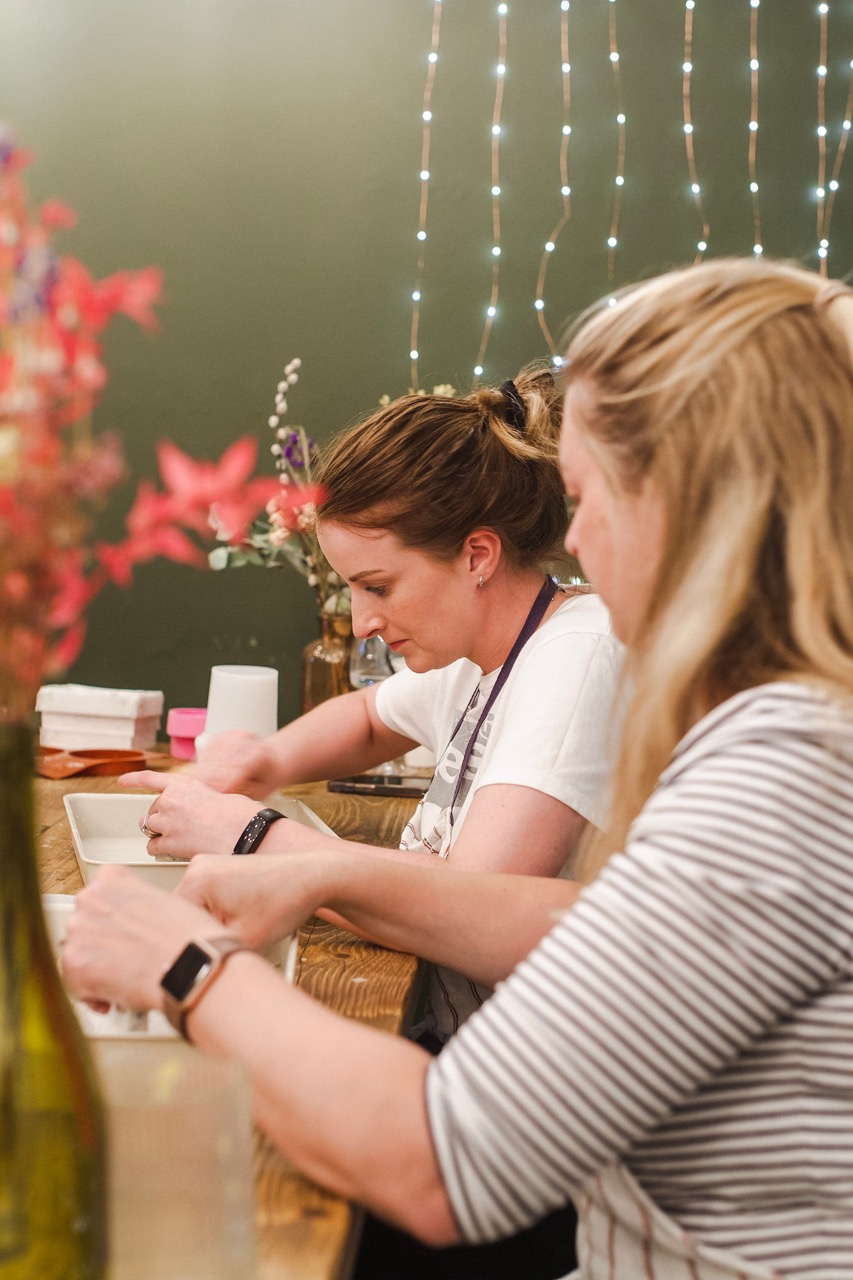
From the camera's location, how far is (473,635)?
1.59m

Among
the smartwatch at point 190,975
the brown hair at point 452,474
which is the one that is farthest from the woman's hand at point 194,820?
the smartwatch at point 190,975

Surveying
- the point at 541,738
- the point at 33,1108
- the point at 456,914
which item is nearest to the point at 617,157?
the point at 541,738

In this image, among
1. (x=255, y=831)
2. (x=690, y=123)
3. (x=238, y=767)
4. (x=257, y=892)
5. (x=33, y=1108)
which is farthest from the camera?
(x=690, y=123)

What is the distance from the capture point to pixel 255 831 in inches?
49.8

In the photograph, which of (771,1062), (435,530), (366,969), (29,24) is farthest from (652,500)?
(29,24)

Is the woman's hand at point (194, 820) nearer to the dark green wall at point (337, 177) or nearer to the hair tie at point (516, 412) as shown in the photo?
the hair tie at point (516, 412)

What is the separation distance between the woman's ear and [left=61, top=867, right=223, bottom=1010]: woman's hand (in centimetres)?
80

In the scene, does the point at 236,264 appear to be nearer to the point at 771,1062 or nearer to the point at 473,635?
the point at 473,635

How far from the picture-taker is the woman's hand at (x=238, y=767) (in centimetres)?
167

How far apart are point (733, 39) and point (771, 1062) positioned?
104 inches

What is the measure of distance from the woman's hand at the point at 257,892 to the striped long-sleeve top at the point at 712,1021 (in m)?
0.34

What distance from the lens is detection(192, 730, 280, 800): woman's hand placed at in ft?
5.49

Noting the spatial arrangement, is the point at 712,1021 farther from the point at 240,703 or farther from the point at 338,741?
the point at 240,703

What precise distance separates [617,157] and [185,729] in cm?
164
